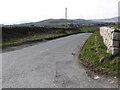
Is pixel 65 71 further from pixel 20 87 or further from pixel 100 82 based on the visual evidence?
pixel 20 87

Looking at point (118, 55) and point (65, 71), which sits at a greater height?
point (118, 55)

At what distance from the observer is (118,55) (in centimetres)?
779

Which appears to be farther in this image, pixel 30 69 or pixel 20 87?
pixel 30 69

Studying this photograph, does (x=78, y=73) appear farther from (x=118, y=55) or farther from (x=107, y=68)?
(x=118, y=55)

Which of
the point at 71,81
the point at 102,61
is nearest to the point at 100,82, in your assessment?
the point at 71,81

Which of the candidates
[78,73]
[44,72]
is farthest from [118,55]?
[44,72]

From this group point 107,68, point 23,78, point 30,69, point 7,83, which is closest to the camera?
point 7,83

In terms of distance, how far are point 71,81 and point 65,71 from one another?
1438 mm

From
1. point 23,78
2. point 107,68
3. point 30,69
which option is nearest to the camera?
point 23,78

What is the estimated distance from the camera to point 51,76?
654 centimetres

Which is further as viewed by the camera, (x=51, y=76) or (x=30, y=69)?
(x=30, y=69)

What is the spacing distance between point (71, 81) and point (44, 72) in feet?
5.34

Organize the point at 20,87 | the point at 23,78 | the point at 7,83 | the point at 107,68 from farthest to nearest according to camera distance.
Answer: the point at 107,68 < the point at 23,78 < the point at 7,83 < the point at 20,87

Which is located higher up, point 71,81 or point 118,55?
point 118,55
